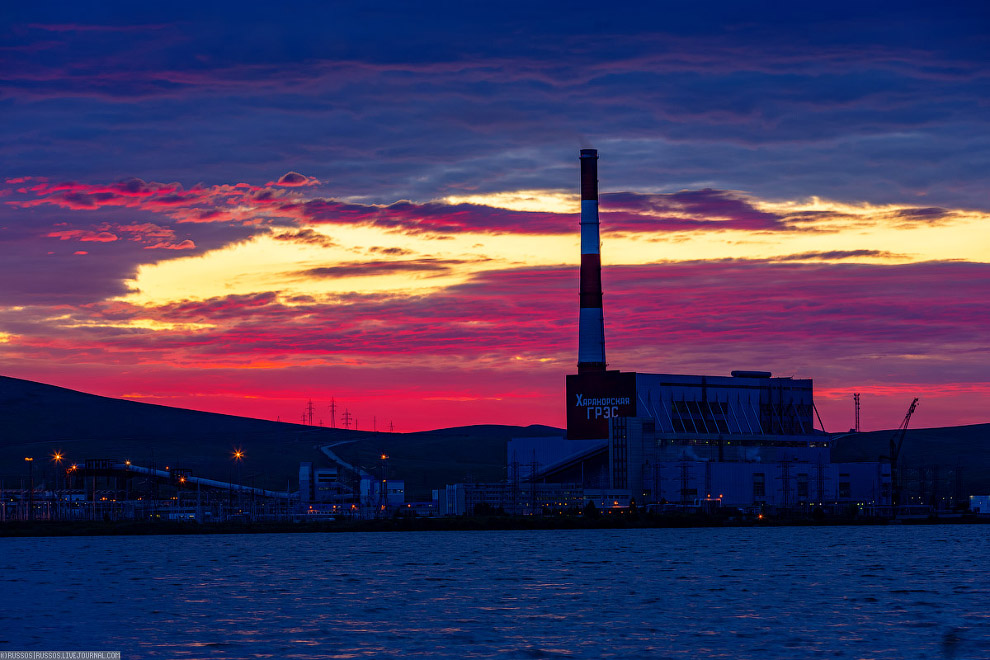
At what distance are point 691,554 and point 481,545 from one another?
3141cm

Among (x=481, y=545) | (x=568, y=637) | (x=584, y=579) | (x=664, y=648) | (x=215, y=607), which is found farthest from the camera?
(x=481, y=545)

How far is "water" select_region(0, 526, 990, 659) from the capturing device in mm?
57875

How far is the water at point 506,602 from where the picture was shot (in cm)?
5788

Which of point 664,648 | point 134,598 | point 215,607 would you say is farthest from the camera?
point 134,598

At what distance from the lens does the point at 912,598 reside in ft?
262

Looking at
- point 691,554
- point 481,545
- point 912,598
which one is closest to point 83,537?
point 481,545

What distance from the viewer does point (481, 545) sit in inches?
6142

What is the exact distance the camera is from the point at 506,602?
3083 inches

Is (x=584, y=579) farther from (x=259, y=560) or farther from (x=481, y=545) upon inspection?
(x=481, y=545)

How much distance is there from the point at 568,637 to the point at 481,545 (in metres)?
95.7

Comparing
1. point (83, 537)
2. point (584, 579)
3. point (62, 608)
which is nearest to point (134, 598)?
point (62, 608)

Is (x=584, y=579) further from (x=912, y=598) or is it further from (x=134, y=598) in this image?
(x=134, y=598)

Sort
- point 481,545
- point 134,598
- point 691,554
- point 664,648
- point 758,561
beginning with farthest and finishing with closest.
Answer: point 481,545 → point 691,554 → point 758,561 → point 134,598 → point 664,648

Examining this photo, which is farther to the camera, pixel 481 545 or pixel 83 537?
pixel 83 537
